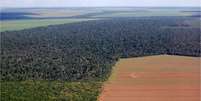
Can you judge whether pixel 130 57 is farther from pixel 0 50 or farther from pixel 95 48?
pixel 0 50

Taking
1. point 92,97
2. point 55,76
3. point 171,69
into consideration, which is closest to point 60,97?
point 92,97

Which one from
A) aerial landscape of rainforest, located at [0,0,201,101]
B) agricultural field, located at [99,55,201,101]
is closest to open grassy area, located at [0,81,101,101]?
aerial landscape of rainforest, located at [0,0,201,101]

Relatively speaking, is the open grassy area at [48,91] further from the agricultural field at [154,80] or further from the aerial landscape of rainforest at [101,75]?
the agricultural field at [154,80]

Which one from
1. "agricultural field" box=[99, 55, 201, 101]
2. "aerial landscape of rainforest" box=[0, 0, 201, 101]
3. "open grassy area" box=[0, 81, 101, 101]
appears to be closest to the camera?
"agricultural field" box=[99, 55, 201, 101]

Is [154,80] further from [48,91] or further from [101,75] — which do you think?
[48,91]

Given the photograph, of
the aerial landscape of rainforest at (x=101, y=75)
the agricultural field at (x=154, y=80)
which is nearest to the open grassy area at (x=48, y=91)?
the aerial landscape of rainforest at (x=101, y=75)

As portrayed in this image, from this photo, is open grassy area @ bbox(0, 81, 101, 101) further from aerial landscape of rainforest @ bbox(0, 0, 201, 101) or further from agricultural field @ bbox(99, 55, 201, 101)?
agricultural field @ bbox(99, 55, 201, 101)

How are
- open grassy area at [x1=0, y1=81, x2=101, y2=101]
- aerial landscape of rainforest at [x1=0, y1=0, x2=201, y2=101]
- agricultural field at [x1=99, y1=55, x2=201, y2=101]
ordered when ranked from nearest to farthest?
agricultural field at [x1=99, y1=55, x2=201, y2=101] → open grassy area at [x1=0, y1=81, x2=101, y2=101] → aerial landscape of rainforest at [x1=0, y1=0, x2=201, y2=101]

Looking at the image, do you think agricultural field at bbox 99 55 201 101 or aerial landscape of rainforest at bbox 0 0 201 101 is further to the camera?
aerial landscape of rainforest at bbox 0 0 201 101
